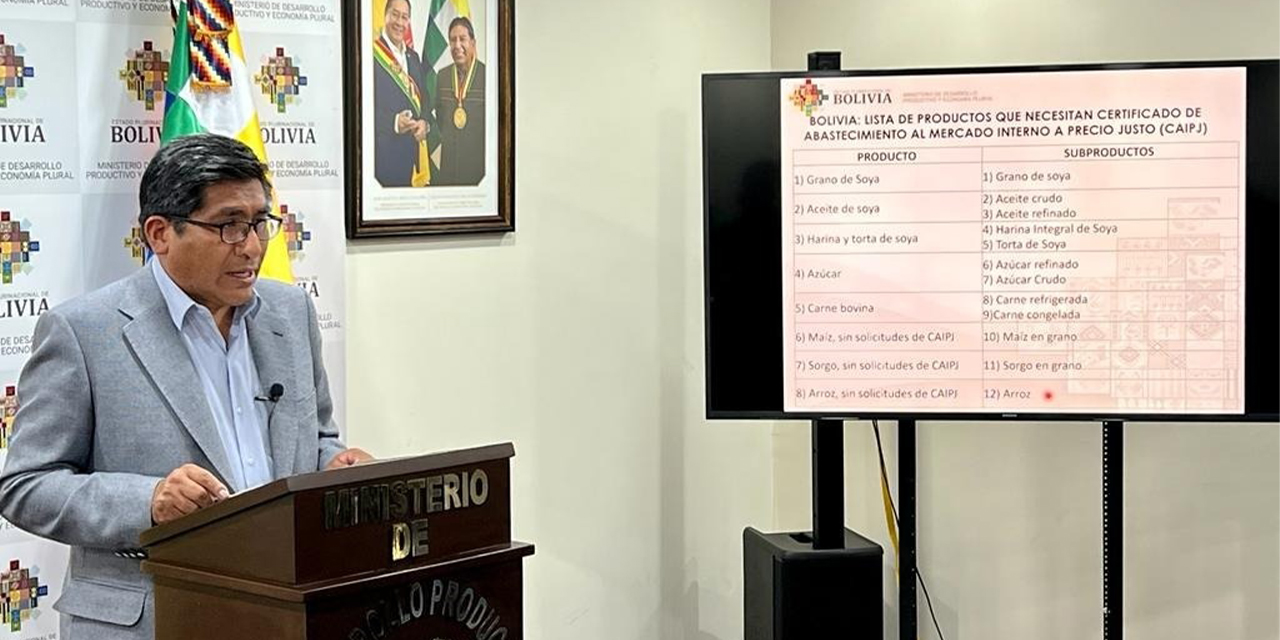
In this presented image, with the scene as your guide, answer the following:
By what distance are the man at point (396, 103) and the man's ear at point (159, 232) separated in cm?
92

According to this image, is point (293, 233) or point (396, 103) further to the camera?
point (396, 103)

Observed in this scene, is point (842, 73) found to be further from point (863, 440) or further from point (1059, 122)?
point (863, 440)

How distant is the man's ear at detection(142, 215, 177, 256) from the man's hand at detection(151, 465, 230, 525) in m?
0.37

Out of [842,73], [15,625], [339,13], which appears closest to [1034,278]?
[842,73]

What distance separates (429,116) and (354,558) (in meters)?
1.64

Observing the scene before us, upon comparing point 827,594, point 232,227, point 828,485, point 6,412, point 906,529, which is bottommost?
point 827,594

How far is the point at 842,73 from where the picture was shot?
3.33 meters

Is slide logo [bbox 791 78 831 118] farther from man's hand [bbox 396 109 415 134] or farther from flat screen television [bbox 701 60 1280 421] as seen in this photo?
man's hand [bbox 396 109 415 134]

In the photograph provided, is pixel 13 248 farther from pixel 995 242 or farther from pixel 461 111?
pixel 995 242

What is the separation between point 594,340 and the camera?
3850mm

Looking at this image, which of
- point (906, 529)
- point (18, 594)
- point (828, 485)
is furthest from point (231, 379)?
point (906, 529)

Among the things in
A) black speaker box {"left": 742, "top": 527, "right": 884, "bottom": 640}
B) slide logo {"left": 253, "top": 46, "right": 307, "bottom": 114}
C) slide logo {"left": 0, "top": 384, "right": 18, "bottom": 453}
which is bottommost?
black speaker box {"left": 742, "top": 527, "right": 884, "bottom": 640}

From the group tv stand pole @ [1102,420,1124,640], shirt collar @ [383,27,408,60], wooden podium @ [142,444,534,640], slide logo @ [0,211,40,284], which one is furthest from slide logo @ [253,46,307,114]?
tv stand pole @ [1102,420,1124,640]

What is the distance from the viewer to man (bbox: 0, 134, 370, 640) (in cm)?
226
